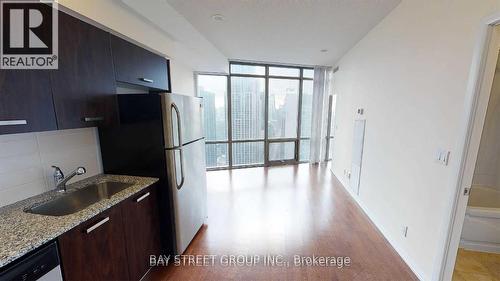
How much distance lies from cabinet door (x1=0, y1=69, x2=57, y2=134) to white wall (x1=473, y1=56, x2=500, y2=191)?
4.71m

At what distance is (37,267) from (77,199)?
0.78 metres

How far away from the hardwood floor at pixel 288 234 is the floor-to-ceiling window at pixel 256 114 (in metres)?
1.33

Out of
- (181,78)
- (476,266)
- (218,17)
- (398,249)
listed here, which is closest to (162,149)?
(218,17)

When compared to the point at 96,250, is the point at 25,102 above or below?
Result: above

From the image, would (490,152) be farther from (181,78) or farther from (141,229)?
(181,78)

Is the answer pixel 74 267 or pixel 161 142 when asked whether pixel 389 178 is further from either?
pixel 74 267

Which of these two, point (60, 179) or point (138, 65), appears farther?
point (138, 65)

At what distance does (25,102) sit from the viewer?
111cm

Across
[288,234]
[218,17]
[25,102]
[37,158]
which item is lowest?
[288,234]

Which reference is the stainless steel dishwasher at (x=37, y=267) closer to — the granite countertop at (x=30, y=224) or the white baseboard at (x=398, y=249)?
the granite countertop at (x=30, y=224)

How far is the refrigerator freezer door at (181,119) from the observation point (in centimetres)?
182

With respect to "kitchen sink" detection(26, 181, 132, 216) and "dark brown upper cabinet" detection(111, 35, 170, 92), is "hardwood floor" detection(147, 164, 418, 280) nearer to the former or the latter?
"kitchen sink" detection(26, 181, 132, 216)

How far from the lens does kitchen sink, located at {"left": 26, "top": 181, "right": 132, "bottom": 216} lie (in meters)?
1.41

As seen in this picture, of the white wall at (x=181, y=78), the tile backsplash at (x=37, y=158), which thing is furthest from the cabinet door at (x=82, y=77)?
the white wall at (x=181, y=78)
